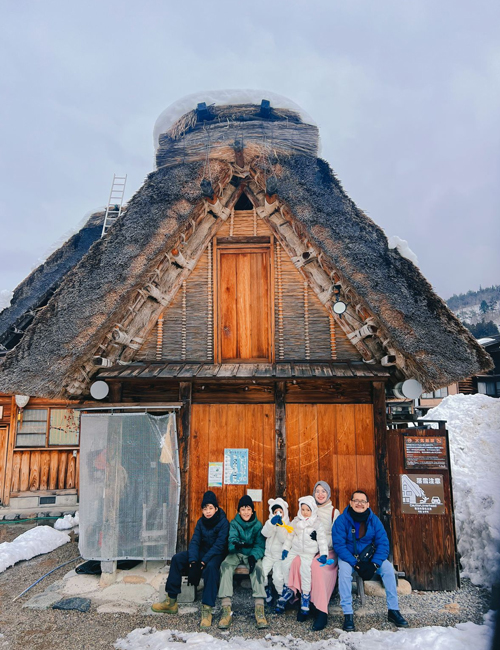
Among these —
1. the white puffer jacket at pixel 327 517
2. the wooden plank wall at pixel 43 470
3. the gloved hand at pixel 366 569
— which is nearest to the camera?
the gloved hand at pixel 366 569

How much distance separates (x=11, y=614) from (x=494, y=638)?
5.40 metres

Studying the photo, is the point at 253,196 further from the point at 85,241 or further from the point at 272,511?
the point at 85,241

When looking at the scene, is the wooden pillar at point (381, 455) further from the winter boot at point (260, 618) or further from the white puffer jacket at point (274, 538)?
the winter boot at point (260, 618)

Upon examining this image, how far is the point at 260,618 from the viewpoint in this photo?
173 inches

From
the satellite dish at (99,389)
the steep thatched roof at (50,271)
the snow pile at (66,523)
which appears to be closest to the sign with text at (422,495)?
the satellite dish at (99,389)

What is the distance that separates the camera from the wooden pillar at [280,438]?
5.77 meters

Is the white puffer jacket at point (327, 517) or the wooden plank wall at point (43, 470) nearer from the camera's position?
the white puffer jacket at point (327, 517)

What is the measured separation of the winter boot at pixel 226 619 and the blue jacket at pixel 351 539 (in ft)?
4.59

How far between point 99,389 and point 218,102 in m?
5.44

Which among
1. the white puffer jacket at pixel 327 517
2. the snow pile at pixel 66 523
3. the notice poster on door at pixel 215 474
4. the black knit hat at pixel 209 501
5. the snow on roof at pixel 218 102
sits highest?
the snow on roof at pixel 218 102

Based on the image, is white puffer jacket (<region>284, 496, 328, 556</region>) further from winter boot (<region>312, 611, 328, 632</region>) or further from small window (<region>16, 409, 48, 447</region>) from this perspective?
small window (<region>16, 409, 48, 447</region>)

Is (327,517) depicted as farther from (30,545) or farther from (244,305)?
(30,545)

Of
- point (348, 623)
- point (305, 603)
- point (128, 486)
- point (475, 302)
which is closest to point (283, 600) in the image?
point (305, 603)

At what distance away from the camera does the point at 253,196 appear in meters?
6.86
